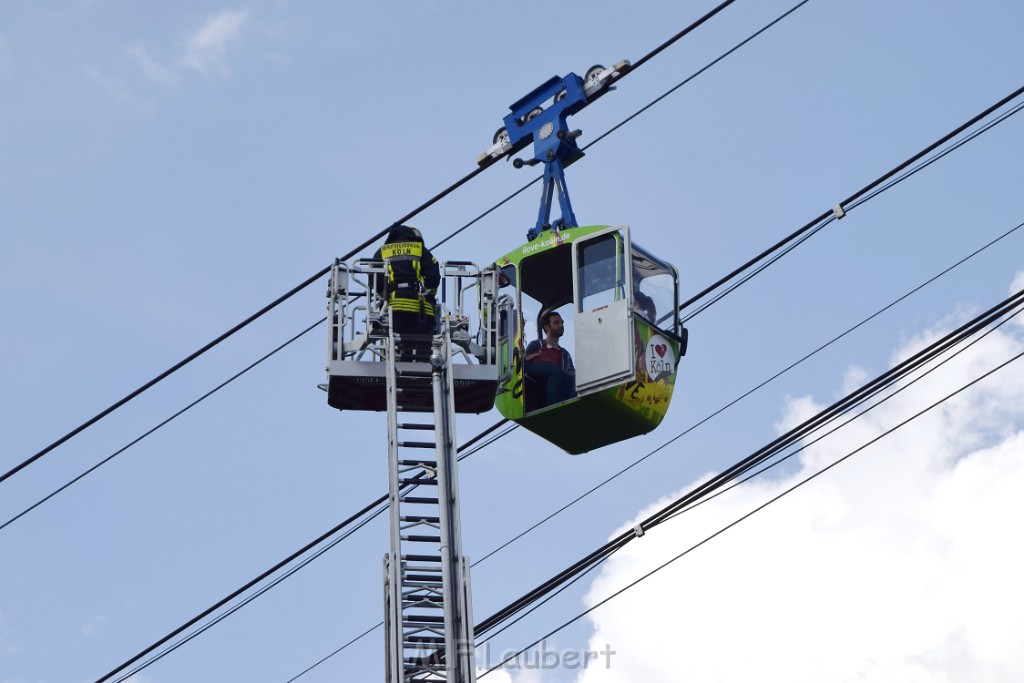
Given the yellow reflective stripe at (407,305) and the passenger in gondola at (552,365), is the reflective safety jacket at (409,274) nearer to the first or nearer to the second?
the yellow reflective stripe at (407,305)

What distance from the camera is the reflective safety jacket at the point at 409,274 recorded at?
19.3 metres

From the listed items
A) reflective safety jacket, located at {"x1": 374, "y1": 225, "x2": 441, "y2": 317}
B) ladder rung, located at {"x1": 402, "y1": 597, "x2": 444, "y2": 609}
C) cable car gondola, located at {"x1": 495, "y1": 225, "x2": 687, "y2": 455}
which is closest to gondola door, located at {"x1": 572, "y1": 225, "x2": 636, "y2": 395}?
cable car gondola, located at {"x1": 495, "y1": 225, "x2": 687, "y2": 455}

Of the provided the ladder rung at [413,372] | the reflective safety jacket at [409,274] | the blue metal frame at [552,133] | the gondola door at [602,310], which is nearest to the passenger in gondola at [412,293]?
the reflective safety jacket at [409,274]

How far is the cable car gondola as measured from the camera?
69.3ft

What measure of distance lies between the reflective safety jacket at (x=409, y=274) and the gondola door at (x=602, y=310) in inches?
99.0

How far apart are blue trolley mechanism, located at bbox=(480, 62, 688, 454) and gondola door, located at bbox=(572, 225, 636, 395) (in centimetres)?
1

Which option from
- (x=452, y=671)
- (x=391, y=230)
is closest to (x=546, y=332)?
(x=391, y=230)

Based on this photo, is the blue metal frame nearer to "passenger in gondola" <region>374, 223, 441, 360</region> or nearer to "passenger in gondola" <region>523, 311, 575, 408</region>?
"passenger in gondola" <region>523, 311, 575, 408</region>

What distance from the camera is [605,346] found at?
21.2 m

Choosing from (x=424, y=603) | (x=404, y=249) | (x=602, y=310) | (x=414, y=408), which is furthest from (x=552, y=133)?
(x=424, y=603)

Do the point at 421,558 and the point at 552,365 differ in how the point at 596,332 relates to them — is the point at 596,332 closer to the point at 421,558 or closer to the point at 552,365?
the point at 552,365

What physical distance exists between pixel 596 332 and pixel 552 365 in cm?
66

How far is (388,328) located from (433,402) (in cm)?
104

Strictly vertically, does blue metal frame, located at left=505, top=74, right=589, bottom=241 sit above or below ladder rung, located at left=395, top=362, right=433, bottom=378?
above
